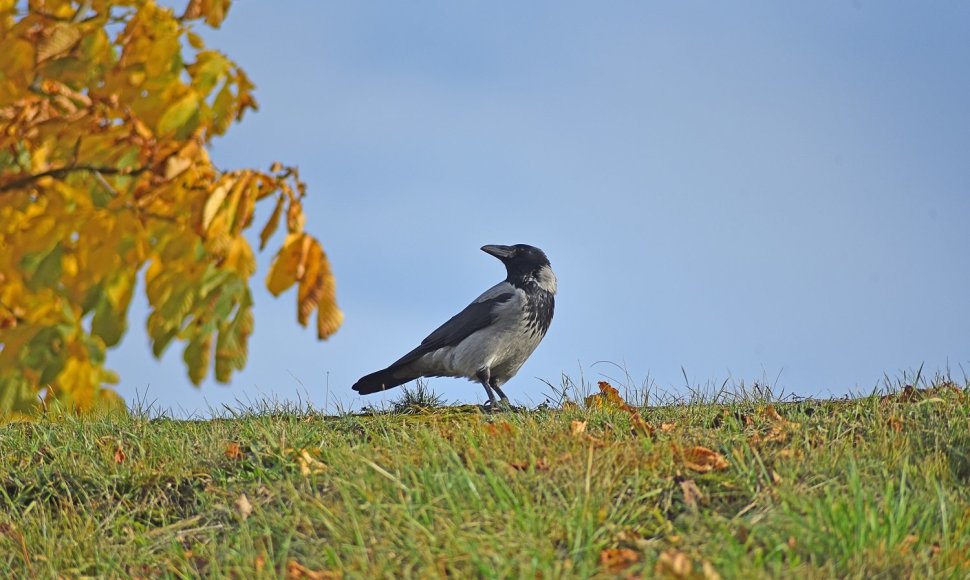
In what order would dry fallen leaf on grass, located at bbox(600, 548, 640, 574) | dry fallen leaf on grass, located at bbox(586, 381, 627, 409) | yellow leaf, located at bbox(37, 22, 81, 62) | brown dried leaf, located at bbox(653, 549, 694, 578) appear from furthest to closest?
1. dry fallen leaf on grass, located at bbox(586, 381, 627, 409)
2. yellow leaf, located at bbox(37, 22, 81, 62)
3. dry fallen leaf on grass, located at bbox(600, 548, 640, 574)
4. brown dried leaf, located at bbox(653, 549, 694, 578)

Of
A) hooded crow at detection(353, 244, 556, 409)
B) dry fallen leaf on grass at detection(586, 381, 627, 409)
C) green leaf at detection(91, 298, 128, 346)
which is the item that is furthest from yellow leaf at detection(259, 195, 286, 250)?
hooded crow at detection(353, 244, 556, 409)

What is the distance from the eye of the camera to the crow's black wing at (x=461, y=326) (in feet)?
35.5

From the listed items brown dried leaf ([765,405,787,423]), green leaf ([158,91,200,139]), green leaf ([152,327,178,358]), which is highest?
green leaf ([158,91,200,139])

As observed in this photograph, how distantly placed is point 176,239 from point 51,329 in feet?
2.13

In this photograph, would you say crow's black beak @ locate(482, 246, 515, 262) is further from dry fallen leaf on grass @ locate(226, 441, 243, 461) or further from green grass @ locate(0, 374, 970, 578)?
dry fallen leaf on grass @ locate(226, 441, 243, 461)

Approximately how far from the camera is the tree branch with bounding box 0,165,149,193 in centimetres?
444

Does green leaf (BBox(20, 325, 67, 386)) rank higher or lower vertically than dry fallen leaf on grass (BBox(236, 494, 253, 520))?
higher

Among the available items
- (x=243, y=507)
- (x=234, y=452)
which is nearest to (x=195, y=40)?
(x=243, y=507)

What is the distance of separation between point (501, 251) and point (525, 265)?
362 mm

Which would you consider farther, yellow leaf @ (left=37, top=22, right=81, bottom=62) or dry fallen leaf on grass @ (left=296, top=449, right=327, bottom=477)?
dry fallen leaf on grass @ (left=296, top=449, right=327, bottom=477)

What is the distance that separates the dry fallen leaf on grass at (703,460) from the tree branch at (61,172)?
3.15 m

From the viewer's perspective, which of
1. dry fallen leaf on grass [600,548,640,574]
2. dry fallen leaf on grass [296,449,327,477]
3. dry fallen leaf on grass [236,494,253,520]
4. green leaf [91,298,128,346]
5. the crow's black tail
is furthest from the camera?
the crow's black tail

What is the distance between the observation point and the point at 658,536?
4938 mm

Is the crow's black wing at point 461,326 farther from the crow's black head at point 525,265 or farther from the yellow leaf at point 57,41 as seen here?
the yellow leaf at point 57,41
